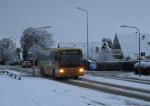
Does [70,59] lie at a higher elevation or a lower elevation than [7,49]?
lower

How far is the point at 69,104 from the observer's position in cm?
1669

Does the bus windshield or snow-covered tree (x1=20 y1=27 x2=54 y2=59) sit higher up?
snow-covered tree (x1=20 y1=27 x2=54 y2=59)

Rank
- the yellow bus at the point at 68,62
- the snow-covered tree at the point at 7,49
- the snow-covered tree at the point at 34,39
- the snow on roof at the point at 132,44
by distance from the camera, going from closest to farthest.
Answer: the yellow bus at the point at 68,62, the snow on roof at the point at 132,44, the snow-covered tree at the point at 34,39, the snow-covered tree at the point at 7,49

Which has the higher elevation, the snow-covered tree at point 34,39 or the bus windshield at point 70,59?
the snow-covered tree at point 34,39

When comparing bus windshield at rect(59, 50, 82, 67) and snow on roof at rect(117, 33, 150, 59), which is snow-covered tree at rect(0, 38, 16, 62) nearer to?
snow on roof at rect(117, 33, 150, 59)

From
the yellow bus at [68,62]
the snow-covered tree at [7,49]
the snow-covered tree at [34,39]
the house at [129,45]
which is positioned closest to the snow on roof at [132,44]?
the house at [129,45]

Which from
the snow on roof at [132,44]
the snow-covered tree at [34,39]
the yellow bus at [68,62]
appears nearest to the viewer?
the yellow bus at [68,62]

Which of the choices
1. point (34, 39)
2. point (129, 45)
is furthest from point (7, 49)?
point (129, 45)

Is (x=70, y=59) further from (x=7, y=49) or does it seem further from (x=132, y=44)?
(x=7, y=49)

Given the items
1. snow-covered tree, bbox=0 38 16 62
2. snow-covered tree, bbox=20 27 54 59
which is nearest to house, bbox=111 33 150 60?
snow-covered tree, bbox=20 27 54 59

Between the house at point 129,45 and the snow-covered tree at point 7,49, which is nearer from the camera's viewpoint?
the house at point 129,45

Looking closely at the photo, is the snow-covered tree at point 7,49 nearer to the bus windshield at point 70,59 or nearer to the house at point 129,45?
the house at point 129,45

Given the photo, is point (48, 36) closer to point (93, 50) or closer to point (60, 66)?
point (93, 50)

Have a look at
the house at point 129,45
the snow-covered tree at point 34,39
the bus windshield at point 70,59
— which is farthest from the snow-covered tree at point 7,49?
the bus windshield at point 70,59
